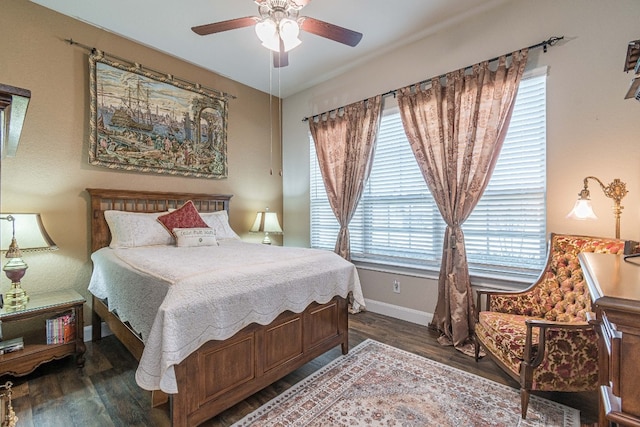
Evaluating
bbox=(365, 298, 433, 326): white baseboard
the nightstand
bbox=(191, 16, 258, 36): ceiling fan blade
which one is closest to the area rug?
bbox=(365, 298, 433, 326): white baseboard

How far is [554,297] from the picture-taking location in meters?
2.18

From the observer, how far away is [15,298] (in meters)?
2.30

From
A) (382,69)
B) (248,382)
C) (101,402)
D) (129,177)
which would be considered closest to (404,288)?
(248,382)

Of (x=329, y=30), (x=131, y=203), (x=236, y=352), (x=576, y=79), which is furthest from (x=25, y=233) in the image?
(x=576, y=79)

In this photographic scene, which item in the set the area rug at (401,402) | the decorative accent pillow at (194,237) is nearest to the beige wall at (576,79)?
the area rug at (401,402)

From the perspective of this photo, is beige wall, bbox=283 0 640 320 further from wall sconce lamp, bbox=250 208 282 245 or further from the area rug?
wall sconce lamp, bbox=250 208 282 245

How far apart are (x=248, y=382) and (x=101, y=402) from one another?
102 cm

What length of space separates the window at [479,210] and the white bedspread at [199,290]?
3.73 ft

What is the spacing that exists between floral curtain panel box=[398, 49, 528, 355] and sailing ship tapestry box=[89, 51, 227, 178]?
258 centimetres

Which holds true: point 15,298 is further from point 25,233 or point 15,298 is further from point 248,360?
point 248,360

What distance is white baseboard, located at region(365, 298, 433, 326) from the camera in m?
3.18

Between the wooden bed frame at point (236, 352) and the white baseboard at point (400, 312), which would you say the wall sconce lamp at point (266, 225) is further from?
the wooden bed frame at point (236, 352)

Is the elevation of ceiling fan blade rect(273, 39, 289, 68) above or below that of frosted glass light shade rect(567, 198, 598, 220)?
above

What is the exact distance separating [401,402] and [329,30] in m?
2.63
